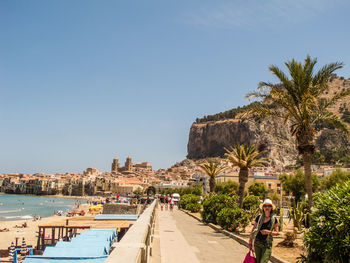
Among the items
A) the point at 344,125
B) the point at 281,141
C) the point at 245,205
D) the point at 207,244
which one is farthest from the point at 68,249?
the point at 281,141

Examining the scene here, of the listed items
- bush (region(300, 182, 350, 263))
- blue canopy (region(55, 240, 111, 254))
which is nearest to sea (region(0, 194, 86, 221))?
blue canopy (region(55, 240, 111, 254))

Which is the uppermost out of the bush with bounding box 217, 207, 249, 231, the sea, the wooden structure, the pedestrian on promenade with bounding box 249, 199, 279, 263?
the pedestrian on promenade with bounding box 249, 199, 279, 263

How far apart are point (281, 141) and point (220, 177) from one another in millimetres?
87538

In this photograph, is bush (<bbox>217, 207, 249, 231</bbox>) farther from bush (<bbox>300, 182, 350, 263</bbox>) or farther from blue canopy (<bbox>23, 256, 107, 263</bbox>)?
bush (<bbox>300, 182, 350, 263</bbox>)

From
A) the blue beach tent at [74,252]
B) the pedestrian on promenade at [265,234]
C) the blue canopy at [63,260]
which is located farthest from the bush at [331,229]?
the blue beach tent at [74,252]

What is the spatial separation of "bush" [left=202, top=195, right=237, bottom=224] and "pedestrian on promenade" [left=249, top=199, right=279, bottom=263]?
40.8 ft

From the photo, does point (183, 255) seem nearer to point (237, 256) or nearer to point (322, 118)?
point (237, 256)

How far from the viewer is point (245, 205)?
2873cm

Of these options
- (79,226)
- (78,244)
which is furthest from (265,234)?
(79,226)

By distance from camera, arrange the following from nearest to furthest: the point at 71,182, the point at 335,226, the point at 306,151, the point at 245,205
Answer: the point at 335,226, the point at 306,151, the point at 245,205, the point at 71,182

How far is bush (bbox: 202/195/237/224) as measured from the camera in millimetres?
18984

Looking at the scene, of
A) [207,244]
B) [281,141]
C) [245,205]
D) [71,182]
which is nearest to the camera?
[207,244]

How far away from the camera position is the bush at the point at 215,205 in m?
19.0

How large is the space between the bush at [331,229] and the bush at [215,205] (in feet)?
39.9
